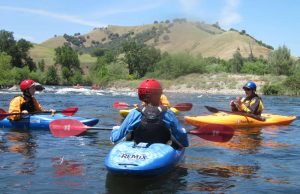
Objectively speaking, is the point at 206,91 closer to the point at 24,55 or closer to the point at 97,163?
the point at 97,163

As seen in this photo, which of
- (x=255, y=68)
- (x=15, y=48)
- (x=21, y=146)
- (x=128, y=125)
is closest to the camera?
(x=128, y=125)

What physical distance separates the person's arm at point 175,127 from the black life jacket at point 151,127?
0.06 meters

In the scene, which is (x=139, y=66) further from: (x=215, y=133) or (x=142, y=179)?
(x=142, y=179)

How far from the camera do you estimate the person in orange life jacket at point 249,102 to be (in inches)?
503

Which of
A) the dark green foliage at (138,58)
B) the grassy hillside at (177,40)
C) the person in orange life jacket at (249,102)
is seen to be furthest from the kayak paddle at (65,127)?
the dark green foliage at (138,58)

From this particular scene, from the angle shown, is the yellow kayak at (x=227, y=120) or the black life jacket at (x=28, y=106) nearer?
the black life jacket at (x=28, y=106)

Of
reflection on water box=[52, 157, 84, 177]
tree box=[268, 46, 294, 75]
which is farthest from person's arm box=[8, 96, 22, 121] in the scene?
tree box=[268, 46, 294, 75]

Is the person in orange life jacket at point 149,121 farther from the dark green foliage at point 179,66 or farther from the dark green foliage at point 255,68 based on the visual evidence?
the dark green foliage at point 255,68

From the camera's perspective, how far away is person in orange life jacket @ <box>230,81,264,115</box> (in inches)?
503

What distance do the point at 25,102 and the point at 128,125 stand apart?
554 centimetres

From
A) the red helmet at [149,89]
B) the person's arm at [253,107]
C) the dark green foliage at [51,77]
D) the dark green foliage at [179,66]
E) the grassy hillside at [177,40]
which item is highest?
the grassy hillside at [177,40]

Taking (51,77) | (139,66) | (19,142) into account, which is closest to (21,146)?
(19,142)

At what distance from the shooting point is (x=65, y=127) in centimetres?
826

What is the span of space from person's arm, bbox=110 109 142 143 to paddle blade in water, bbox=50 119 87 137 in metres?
1.74
